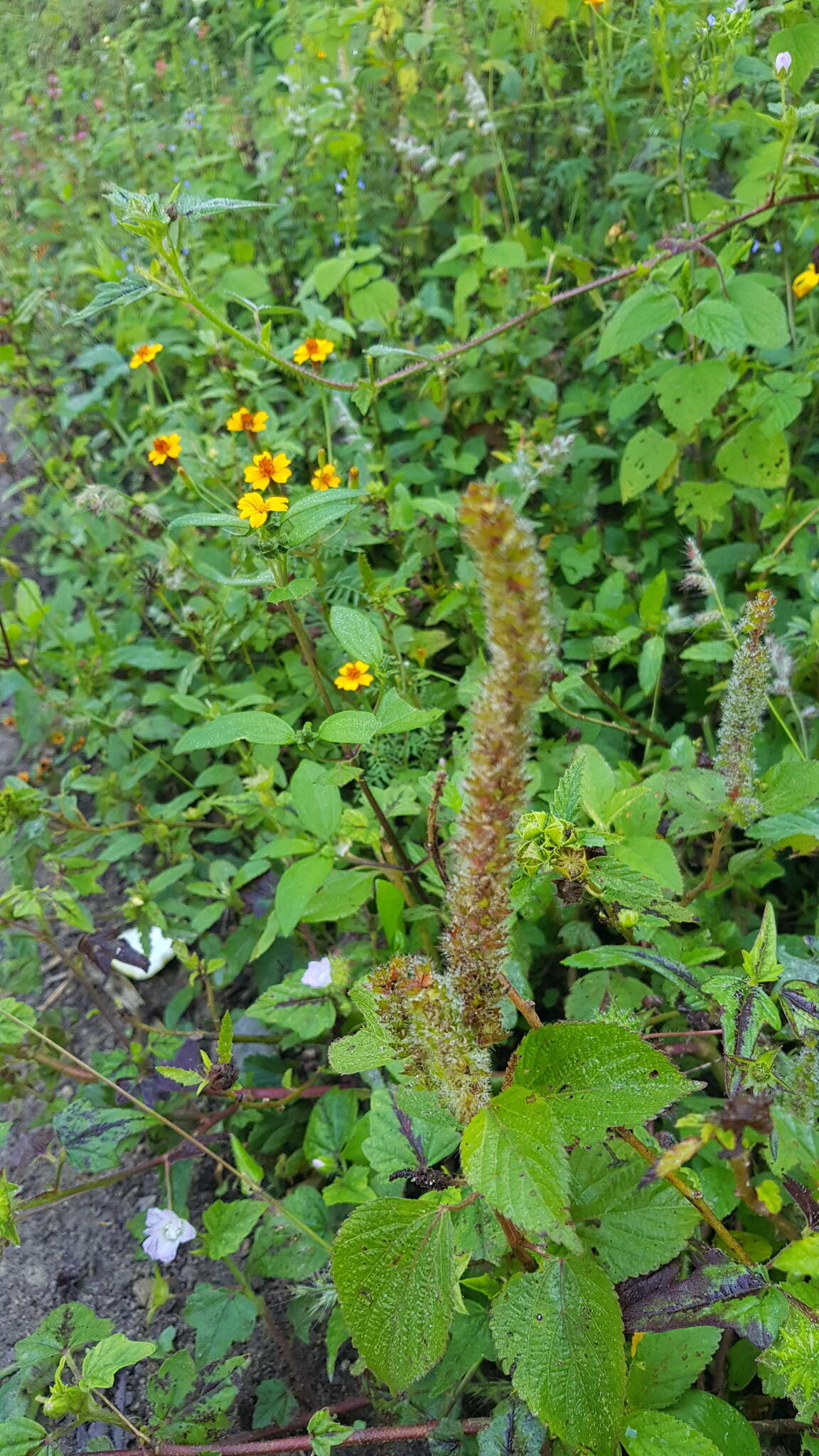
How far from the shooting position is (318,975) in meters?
1.71

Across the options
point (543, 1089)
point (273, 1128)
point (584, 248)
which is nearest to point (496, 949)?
point (543, 1089)

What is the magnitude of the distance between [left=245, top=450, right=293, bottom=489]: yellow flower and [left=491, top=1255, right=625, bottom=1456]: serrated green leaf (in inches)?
63.8

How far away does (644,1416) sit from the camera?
1088mm

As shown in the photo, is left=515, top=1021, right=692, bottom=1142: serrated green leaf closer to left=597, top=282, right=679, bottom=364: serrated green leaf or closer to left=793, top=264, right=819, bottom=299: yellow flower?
left=597, top=282, right=679, bottom=364: serrated green leaf

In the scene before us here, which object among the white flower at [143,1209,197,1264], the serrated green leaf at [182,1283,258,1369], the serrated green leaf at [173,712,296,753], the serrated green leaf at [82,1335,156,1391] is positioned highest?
the serrated green leaf at [173,712,296,753]

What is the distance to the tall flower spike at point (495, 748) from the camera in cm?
61

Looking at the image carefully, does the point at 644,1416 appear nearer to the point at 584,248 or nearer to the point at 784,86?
the point at 784,86

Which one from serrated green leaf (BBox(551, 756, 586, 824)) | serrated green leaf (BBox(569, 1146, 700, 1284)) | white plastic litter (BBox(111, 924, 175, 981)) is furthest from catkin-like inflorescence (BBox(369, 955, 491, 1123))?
white plastic litter (BBox(111, 924, 175, 981))

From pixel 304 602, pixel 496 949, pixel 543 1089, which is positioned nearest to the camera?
pixel 496 949

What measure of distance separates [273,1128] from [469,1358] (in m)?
0.70

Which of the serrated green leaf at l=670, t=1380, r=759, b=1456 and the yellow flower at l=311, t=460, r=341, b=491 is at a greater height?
the yellow flower at l=311, t=460, r=341, b=491

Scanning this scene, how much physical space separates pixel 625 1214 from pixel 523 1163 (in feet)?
1.71

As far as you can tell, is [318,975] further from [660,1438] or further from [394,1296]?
[660,1438]

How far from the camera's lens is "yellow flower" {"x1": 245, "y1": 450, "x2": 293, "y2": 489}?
1.94 m
